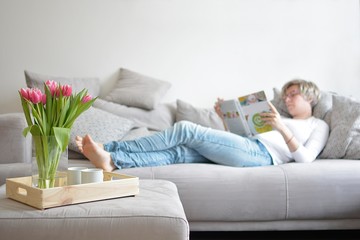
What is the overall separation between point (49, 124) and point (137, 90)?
1661 mm

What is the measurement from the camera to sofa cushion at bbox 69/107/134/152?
8.64ft

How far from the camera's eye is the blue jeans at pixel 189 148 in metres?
2.43

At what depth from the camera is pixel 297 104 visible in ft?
9.44

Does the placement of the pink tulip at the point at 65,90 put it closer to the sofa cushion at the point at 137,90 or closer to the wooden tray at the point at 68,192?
the wooden tray at the point at 68,192

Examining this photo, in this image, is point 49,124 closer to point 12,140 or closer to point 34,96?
point 34,96

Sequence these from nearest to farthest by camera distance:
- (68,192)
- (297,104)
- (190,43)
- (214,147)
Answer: (68,192) < (214,147) < (297,104) < (190,43)

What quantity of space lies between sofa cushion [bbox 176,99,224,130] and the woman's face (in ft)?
1.57

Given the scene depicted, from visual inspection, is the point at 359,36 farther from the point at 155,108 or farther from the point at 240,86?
the point at 155,108

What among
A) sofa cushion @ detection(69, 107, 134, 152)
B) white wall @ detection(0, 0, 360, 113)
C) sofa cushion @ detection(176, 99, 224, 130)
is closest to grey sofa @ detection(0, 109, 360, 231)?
sofa cushion @ detection(69, 107, 134, 152)

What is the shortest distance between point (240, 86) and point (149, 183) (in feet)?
5.86

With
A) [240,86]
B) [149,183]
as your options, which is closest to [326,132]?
[240,86]

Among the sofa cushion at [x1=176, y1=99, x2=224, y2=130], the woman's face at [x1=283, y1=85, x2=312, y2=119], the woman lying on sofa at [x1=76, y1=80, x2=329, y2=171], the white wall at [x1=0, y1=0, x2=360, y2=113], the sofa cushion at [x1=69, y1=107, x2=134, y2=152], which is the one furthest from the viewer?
the white wall at [x1=0, y1=0, x2=360, y2=113]

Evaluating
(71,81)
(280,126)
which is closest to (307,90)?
(280,126)

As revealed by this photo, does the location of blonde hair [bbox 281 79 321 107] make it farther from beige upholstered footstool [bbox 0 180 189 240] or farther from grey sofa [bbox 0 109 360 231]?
beige upholstered footstool [bbox 0 180 189 240]
